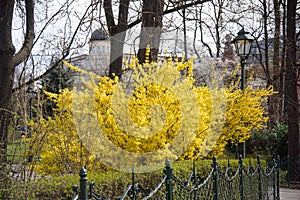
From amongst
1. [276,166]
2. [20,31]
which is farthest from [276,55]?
[20,31]

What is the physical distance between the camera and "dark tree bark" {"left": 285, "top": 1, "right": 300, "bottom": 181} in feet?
37.3

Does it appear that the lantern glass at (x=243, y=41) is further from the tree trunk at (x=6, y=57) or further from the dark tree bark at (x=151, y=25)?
the tree trunk at (x=6, y=57)

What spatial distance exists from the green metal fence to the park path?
1504 mm

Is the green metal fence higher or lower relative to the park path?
higher

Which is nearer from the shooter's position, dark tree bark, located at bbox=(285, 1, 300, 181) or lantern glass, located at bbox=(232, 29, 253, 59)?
lantern glass, located at bbox=(232, 29, 253, 59)

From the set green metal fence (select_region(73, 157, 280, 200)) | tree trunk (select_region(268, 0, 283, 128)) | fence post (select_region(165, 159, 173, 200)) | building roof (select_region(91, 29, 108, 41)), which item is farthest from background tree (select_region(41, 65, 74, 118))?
tree trunk (select_region(268, 0, 283, 128))

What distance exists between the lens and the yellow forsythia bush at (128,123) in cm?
624

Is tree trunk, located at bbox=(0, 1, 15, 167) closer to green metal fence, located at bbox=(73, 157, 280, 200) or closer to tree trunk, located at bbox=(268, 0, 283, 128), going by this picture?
green metal fence, located at bbox=(73, 157, 280, 200)

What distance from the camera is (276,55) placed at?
49.9 ft

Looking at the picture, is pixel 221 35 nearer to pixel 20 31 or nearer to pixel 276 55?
pixel 276 55

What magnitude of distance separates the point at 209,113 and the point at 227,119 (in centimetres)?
75

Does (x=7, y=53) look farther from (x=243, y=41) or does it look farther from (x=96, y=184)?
(x=243, y=41)

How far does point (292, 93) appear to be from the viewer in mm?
11633

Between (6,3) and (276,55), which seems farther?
(276,55)
